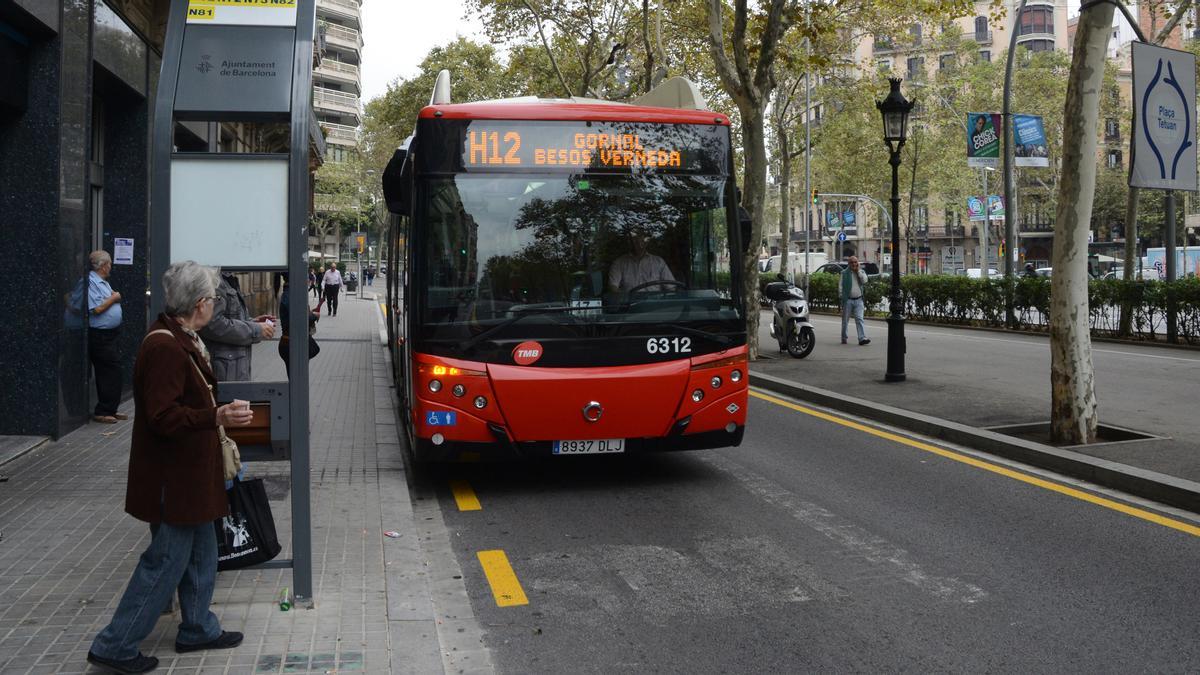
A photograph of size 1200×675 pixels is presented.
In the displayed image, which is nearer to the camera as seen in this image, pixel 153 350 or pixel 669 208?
pixel 153 350

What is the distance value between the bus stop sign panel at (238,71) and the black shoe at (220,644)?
2244 millimetres

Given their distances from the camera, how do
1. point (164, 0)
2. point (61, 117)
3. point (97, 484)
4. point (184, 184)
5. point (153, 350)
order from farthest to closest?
point (164, 0)
point (61, 117)
point (97, 484)
point (184, 184)
point (153, 350)

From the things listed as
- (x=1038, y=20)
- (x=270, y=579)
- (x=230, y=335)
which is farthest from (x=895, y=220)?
(x=1038, y=20)

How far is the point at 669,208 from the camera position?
834 cm

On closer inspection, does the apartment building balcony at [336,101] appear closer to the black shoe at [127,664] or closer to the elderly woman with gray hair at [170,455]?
the elderly woman with gray hair at [170,455]

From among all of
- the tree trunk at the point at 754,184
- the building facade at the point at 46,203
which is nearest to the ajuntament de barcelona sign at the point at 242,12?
the building facade at the point at 46,203

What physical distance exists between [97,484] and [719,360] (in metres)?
4.60

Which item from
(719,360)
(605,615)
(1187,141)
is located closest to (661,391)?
(719,360)

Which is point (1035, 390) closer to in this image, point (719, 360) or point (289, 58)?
point (719, 360)

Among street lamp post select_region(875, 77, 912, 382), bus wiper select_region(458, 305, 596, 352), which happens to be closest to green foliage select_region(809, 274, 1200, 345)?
street lamp post select_region(875, 77, 912, 382)

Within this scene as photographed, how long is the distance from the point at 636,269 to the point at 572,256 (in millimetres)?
493

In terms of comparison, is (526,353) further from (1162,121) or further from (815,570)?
(1162,121)

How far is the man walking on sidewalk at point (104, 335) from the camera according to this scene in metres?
10.6

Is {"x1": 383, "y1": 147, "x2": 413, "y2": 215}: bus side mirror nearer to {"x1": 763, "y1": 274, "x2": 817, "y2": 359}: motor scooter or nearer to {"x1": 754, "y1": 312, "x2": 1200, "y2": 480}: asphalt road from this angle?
{"x1": 754, "y1": 312, "x2": 1200, "y2": 480}: asphalt road
